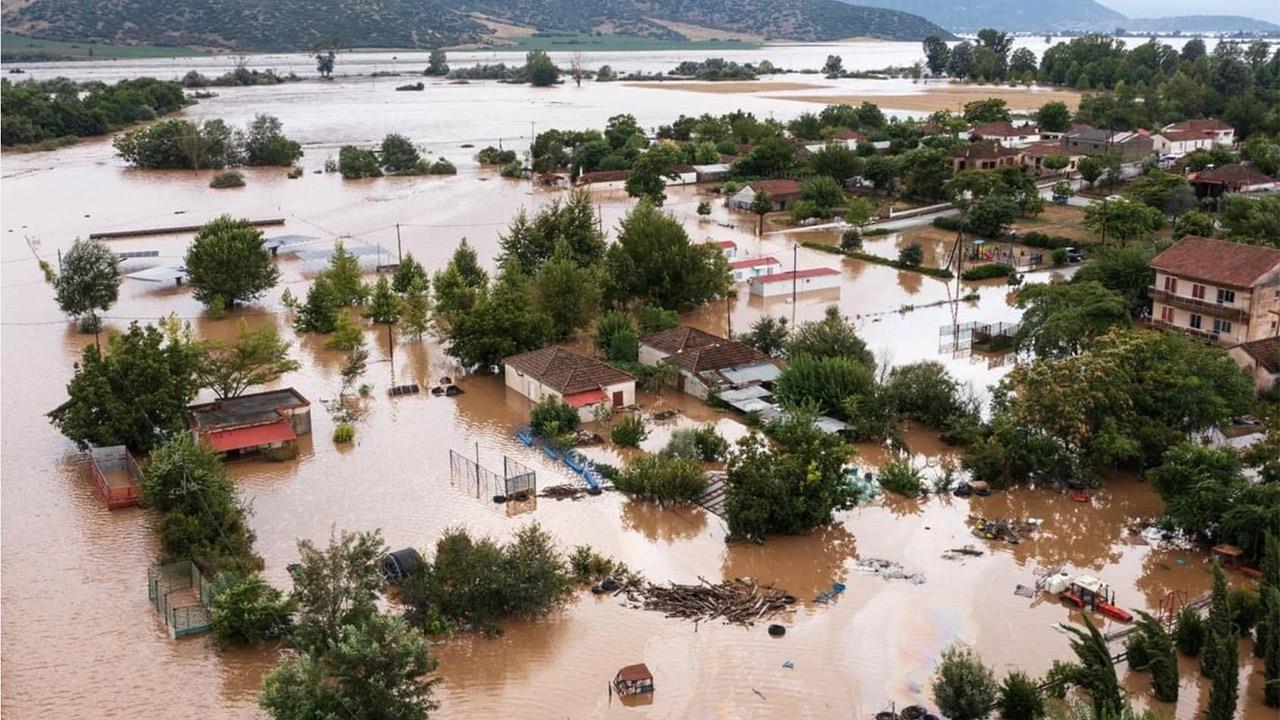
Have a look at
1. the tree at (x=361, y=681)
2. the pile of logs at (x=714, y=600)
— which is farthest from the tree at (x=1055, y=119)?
the tree at (x=361, y=681)

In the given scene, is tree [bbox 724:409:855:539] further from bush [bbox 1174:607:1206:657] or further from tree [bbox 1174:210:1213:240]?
tree [bbox 1174:210:1213:240]

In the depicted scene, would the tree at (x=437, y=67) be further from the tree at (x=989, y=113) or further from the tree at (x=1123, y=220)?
the tree at (x=1123, y=220)

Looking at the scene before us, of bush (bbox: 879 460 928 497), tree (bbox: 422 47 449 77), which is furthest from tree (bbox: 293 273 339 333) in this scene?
tree (bbox: 422 47 449 77)

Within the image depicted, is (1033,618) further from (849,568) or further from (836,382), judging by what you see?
(836,382)

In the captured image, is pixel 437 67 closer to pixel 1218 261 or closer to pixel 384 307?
pixel 384 307

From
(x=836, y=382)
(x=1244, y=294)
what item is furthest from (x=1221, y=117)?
(x=836, y=382)

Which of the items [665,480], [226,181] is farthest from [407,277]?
[226,181]
